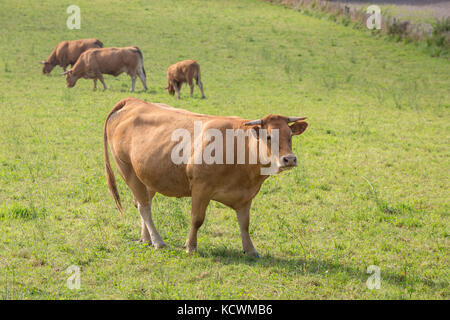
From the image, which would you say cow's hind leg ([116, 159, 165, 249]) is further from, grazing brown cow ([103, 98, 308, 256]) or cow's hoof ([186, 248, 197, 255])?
cow's hoof ([186, 248, 197, 255])

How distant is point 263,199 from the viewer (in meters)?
7.60

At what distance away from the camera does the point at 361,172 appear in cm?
897

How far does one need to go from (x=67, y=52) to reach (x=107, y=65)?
4.14m

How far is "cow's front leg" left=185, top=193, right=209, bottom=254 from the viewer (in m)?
5.25

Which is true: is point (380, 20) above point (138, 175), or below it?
above

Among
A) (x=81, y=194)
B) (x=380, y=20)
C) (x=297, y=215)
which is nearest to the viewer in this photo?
(x=297, y=215)

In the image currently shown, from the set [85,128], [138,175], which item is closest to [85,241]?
[138,175]

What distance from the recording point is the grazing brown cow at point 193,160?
507 cm

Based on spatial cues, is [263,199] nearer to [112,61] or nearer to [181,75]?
[181,75]

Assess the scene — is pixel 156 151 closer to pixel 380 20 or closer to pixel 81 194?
pixel 81 194

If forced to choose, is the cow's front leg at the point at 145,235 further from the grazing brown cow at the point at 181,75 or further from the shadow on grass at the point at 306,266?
the grazing brown cow at the point at 181,75

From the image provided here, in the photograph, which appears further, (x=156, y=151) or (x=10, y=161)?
(x=10, y=161)

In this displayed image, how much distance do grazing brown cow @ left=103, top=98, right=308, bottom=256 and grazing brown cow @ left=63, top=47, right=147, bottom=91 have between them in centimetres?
1195
